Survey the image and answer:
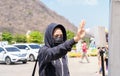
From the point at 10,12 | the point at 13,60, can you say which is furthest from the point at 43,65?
the point at 10,12

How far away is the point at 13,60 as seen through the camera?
33938mm

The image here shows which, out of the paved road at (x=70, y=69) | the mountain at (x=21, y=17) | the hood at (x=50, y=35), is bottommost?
the paved road at (x=70, y=69)

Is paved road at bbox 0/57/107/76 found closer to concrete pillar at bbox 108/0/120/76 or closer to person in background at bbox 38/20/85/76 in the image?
concrete pillar at bbox 108/0/120/76

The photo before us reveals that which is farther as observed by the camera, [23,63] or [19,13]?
[19,13]

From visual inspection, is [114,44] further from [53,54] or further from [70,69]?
[70,69]

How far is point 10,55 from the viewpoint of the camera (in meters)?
34.0

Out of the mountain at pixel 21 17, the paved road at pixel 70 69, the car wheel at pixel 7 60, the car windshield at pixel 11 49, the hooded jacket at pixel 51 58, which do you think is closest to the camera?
the hooded jacket at pixel 51 58

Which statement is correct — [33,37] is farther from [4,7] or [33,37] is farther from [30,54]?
[4,7]

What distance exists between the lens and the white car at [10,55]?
111 ft

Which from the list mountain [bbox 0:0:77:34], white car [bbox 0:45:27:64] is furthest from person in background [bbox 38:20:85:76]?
mountain [bbox 0:0:77:34]

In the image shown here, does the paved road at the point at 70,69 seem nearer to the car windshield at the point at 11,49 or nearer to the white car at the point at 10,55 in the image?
the white car at the point at 10,55

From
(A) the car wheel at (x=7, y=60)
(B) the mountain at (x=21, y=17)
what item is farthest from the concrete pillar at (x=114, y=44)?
(B) the mountain at (x=21, y=17)

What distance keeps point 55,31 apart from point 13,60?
93.6 feet

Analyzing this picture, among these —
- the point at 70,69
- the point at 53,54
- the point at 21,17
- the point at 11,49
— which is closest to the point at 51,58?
the point at 53,54
